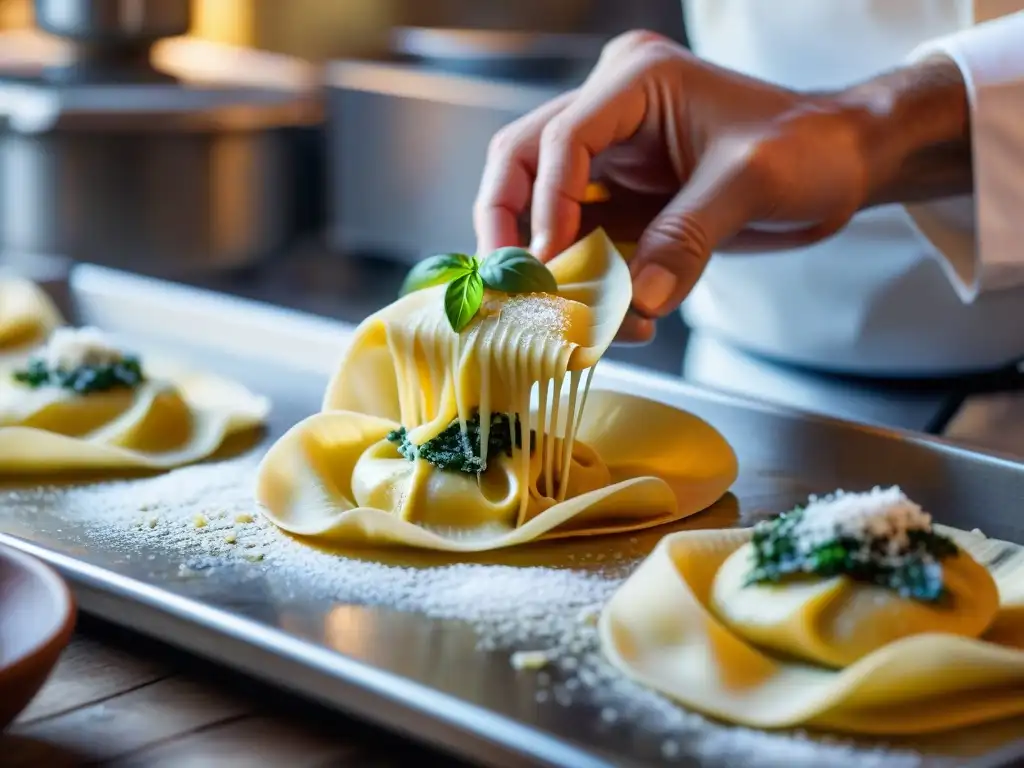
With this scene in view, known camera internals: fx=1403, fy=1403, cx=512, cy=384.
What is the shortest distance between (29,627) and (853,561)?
632mm

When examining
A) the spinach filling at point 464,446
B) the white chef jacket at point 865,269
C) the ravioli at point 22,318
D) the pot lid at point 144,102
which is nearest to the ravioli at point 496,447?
the spinach filling at point 464,446

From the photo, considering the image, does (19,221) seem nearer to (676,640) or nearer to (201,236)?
(201,236)

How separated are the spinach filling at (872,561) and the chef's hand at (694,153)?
1.49 ft

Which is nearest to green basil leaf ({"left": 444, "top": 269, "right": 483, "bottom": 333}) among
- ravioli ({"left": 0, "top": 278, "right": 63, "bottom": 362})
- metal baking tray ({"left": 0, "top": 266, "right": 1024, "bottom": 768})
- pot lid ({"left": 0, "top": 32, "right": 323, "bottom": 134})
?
metal baking tray ({"left": 0, "top": 266, "right": 1024, "bottom": 768})

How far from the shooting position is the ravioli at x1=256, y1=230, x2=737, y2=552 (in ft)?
4.68

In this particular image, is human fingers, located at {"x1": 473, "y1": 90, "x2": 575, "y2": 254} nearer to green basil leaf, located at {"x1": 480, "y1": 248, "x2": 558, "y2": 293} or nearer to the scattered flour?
green basil leaf, located at {"x1": 480, "y1": 248, "x2": 558, "y2": 293}

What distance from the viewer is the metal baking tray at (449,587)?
3.22 feet

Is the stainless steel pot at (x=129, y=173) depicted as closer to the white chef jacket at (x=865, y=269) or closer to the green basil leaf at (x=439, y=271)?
the white chef jacket at (x=865, y=269)

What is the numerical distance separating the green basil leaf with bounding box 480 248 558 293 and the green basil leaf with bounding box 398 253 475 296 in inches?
1.1

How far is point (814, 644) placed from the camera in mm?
1118

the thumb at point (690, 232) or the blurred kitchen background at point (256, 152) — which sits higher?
the thumb at point (690, 232)

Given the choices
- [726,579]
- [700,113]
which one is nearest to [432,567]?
[726,579]

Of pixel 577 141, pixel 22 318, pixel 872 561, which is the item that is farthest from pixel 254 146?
pixel 872 561

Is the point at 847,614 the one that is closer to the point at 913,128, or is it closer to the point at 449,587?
the point at 449,587
